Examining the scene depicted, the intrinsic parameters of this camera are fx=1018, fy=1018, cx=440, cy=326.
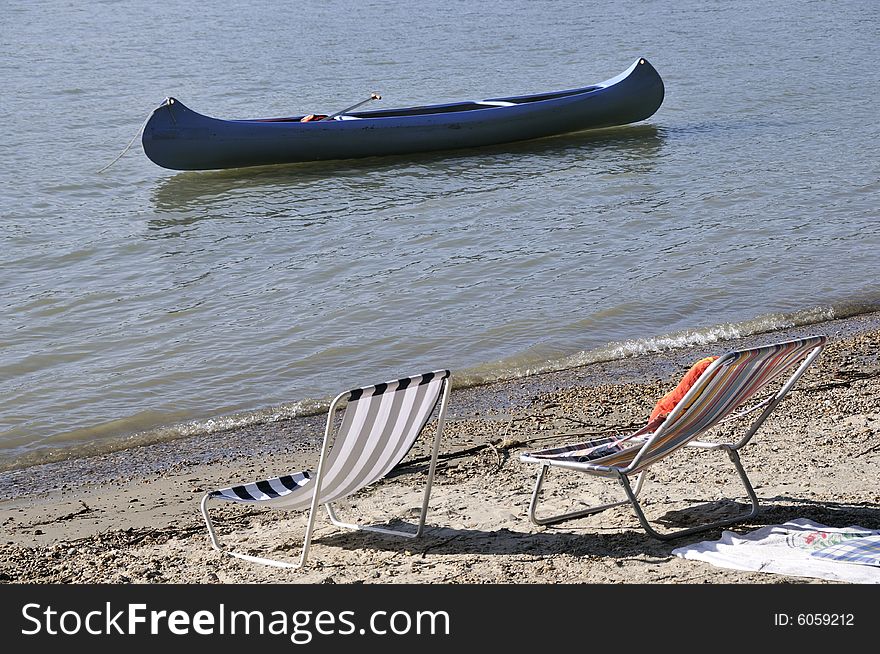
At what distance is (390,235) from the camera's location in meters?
13.2

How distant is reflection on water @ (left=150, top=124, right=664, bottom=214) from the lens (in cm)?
1596

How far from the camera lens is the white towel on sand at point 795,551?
4074mm

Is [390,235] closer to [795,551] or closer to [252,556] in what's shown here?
[252,556]

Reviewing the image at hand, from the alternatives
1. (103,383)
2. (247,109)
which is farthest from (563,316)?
(247,109)

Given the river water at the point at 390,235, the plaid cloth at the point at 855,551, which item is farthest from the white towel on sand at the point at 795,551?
the river water at the point at 390,235

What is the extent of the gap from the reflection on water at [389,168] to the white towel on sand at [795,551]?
444 inches

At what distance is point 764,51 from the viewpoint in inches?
1075

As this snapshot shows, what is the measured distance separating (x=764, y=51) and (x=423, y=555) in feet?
84.3

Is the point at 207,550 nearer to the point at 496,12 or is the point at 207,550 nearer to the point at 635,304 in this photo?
the point at 635,304

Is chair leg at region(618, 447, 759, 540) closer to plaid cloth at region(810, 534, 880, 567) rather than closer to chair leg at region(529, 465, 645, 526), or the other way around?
chair leg at region(529, 465, 645, 526)

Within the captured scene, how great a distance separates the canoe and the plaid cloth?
13.8 m

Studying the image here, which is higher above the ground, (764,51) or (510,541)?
(764,51)

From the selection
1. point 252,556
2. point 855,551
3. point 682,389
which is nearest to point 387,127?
point 682,389

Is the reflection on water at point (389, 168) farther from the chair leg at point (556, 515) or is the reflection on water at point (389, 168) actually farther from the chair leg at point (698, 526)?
the chair leg at point (698, 526)
